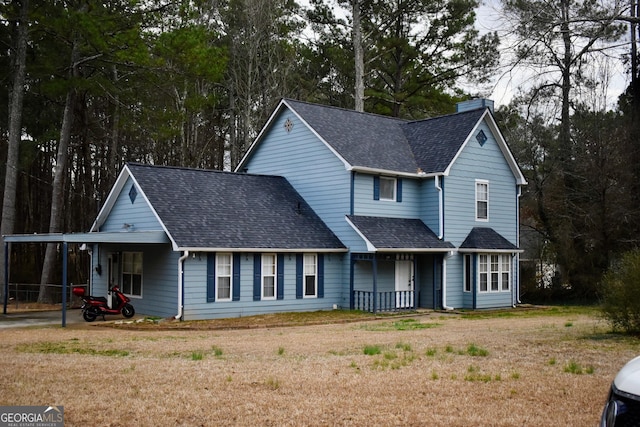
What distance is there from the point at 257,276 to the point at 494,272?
1072 cm

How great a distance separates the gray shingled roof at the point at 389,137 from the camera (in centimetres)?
2784

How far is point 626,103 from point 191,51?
22.5 meters

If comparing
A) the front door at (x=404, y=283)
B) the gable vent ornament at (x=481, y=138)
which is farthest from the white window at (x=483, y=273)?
the gable vent ornament at (x=481, y=138)

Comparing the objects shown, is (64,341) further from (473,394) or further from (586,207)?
(586,207)

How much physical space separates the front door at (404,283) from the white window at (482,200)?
3827mm

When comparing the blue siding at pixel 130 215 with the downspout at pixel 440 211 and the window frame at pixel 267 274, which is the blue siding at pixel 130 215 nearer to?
the window frame at pixel 267 274

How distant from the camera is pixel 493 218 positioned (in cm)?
3033

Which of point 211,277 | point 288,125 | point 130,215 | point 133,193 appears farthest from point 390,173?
point 130,215

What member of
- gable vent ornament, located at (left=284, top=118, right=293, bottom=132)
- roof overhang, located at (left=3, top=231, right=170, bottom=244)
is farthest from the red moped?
gable vent ornament, located at (left=284, top=118, right=293, bottom=132)

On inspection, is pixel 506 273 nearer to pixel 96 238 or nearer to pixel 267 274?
pixel 267 274

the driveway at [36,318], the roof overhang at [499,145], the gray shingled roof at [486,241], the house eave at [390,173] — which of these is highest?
the roof overhang at [499,145]

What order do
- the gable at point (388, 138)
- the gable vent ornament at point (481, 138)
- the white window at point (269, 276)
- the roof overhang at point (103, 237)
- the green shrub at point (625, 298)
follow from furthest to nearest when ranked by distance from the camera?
1. the gable vent ornament at point (481, 138)
2. the gable at point (388, 138)
3. the white window at point (269, 276)
4. the roof overhang at point (103, 237)
5. the green shrub at point (625, 298)

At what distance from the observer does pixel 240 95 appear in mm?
41188

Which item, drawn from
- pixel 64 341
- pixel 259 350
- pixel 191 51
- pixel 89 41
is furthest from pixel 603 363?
pixel 89 41
